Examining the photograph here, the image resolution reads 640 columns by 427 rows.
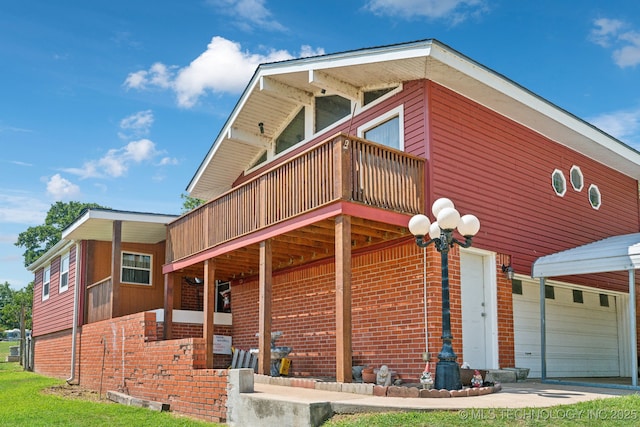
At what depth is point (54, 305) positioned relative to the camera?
22297 millimetres

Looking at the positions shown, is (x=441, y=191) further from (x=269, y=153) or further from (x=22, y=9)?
(x=22, y=9)

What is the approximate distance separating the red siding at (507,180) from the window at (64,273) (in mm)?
13833

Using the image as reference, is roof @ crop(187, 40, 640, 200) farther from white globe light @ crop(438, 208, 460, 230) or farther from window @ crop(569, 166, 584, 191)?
white globe light @ crop(438, 208, 460, 230)

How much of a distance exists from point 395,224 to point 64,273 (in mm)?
14386

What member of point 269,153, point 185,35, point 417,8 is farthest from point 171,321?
point 417,8

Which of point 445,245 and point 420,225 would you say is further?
point 420,225

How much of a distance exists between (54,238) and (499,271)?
179ft

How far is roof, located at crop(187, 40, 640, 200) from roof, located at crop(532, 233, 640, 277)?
2.61 meters

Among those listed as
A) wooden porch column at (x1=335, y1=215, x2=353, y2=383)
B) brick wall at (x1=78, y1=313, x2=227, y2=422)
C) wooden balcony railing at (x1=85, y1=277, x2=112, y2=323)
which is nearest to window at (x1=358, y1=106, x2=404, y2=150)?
wooden porch column at (x1=335, y1=215, x2=353, y2=383)

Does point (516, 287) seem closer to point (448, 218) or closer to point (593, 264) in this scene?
point (593, 264)

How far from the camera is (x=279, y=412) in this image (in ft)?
27.6

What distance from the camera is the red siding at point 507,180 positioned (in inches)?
464

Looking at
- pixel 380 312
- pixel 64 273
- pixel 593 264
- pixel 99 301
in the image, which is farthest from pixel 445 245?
pixel 64 273

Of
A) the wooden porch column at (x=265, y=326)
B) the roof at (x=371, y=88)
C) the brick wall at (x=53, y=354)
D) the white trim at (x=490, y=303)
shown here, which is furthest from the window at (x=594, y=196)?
the brick wall at (x=53, y=354)
